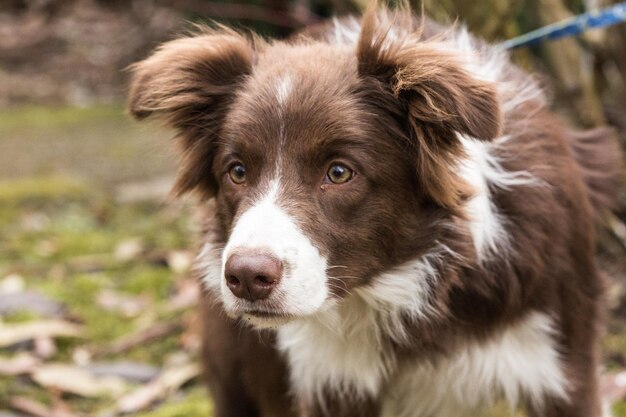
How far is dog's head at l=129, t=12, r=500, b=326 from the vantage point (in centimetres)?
301

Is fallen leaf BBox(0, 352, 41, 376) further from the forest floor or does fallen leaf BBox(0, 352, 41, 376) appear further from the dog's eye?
the dog's eye

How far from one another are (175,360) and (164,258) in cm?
137

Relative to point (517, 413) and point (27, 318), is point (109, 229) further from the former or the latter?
point (517, 413)

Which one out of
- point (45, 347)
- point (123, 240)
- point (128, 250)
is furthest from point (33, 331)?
point (123, 240)

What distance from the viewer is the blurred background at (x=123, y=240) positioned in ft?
16.6

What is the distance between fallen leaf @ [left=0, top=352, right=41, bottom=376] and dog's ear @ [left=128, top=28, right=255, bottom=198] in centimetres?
207

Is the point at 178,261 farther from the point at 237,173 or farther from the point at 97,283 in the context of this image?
the point at 237,173

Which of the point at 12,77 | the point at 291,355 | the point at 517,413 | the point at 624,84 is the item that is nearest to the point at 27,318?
the point at 291,355

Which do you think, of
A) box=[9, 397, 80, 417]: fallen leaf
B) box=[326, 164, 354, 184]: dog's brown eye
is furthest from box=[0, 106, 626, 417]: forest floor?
box=[326, 164, 354, 184]: dog's brown eye

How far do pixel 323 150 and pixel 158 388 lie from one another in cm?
237

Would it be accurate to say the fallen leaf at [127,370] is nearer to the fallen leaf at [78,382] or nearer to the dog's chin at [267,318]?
the fallen leaf at [78,382]

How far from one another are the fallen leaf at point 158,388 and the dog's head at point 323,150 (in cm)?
176

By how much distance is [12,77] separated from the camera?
12.3 meters

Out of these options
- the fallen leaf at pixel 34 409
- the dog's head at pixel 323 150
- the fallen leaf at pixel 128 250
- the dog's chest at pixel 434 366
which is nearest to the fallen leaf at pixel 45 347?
the fallen leaf at pixel 34 409
